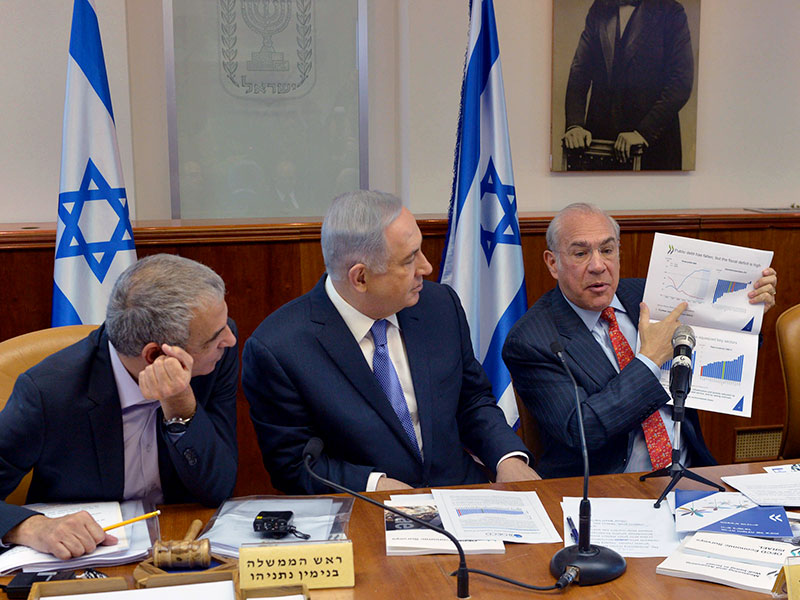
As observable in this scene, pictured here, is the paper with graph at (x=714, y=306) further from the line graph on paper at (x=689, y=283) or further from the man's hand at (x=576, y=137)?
the man's hand at (x=576, y=137)

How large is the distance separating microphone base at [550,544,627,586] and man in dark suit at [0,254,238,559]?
2.76 ft

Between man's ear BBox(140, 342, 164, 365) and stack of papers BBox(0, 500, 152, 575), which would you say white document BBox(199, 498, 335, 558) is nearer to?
stack of papers BBox(0, 500, 152, 575)

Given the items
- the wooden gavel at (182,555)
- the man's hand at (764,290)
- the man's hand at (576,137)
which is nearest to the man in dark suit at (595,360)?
the man's hand at (764,290)

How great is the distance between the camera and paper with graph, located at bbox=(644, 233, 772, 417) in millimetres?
2234

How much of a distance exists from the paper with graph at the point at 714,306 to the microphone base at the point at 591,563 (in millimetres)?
800

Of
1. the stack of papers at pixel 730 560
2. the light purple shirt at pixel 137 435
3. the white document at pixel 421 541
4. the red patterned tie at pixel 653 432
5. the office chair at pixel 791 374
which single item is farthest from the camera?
the office chair at pixel 791 374

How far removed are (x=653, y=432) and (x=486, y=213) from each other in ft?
5.03

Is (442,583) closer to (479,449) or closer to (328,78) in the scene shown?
(479,449)

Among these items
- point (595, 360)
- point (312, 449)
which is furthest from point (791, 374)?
point (312, 449)

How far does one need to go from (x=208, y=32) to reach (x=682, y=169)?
2722 mm

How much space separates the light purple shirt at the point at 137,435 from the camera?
1955 millimetres

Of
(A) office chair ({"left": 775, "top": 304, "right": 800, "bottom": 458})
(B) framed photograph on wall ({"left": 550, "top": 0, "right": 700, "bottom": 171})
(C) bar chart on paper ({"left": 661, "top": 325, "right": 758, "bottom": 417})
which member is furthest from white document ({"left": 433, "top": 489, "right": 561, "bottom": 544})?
(B) framed photograph on wall ({"left": 550, "top": 0, "right": 700, "bottom": 171})

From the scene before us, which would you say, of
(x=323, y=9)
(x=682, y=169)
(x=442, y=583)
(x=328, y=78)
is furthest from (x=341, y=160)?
Answer: (x=442, y=583)

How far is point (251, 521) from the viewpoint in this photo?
69.9 inches
